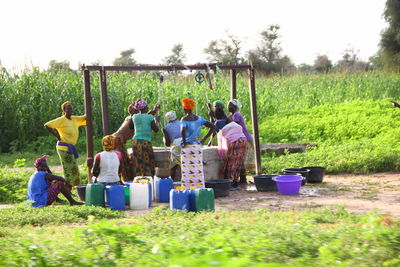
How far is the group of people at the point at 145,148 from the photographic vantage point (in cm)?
916

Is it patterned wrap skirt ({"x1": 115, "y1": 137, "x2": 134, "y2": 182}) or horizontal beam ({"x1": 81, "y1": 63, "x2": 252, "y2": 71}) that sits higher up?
horizontal beam ({"x1": 81, "y1": 63, "x2": 252, "y2": 71})

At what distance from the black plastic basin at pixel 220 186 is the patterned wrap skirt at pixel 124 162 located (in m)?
1.46

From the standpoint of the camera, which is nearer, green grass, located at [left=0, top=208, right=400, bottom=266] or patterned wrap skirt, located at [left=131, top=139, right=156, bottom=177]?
green grass, located at [left=0, top=208, right=400, bottom=266]

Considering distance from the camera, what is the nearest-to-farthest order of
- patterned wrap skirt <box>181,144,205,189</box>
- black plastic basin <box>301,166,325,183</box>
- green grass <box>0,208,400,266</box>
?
green grass <box>0,208,400,266</box>
patterned wrap skirt <box>181,144,205,189</box>
black plastic basin <box>301,166,325,183</box>

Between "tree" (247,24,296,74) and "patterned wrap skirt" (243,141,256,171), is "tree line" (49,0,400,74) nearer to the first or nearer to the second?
"tree" (247,24,296,74)

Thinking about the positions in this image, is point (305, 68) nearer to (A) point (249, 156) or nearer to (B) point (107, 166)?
(A) point (249, 156)

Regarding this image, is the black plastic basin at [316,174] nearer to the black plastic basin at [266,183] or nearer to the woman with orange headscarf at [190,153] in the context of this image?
the black plastic basin at [266,183]

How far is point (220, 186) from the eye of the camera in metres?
9.95

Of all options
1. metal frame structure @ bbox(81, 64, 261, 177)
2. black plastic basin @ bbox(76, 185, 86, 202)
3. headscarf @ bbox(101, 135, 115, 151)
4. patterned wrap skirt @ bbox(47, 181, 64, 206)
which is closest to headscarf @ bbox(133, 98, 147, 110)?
metal frame structure @ bbox(81, 64, 261, 177)

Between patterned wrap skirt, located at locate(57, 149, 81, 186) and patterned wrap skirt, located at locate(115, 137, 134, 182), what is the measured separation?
866 mm

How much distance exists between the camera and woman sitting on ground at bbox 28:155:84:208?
8.88 m

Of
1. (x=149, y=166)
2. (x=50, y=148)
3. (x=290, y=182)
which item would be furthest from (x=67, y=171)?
(x=50, y=148)

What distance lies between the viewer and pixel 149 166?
10.4 metres

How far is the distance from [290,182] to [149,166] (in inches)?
98.2
